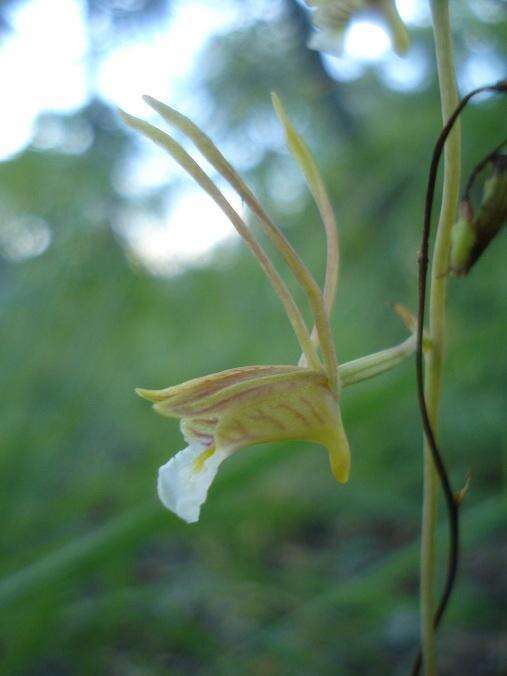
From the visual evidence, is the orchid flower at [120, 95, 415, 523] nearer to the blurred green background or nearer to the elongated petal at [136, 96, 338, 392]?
the elongated petal at [136, 96, 338, 392]

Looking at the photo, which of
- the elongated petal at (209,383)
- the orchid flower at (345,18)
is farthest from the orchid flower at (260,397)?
the orchid flower at (345,18)

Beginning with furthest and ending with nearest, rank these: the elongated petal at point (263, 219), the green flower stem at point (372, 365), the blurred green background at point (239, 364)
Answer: the blurred green background at point (239, 364) < the green flower stem at point (372, 365) < the elongated petal at point (263, 219)

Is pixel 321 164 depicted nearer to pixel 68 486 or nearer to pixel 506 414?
pixel 506 414

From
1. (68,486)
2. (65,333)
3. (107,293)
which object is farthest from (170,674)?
(107,293)

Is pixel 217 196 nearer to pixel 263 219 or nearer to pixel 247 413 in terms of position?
pixel 263 219

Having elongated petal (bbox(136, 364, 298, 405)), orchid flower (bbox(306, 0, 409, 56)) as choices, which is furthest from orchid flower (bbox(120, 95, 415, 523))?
orchid flower (bbox(306, 0, 409, 56))

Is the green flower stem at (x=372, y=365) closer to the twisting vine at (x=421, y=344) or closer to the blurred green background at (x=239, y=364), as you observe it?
the twisting vine at (x=421, y=344)

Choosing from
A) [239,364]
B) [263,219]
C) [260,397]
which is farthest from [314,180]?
[239,364]
